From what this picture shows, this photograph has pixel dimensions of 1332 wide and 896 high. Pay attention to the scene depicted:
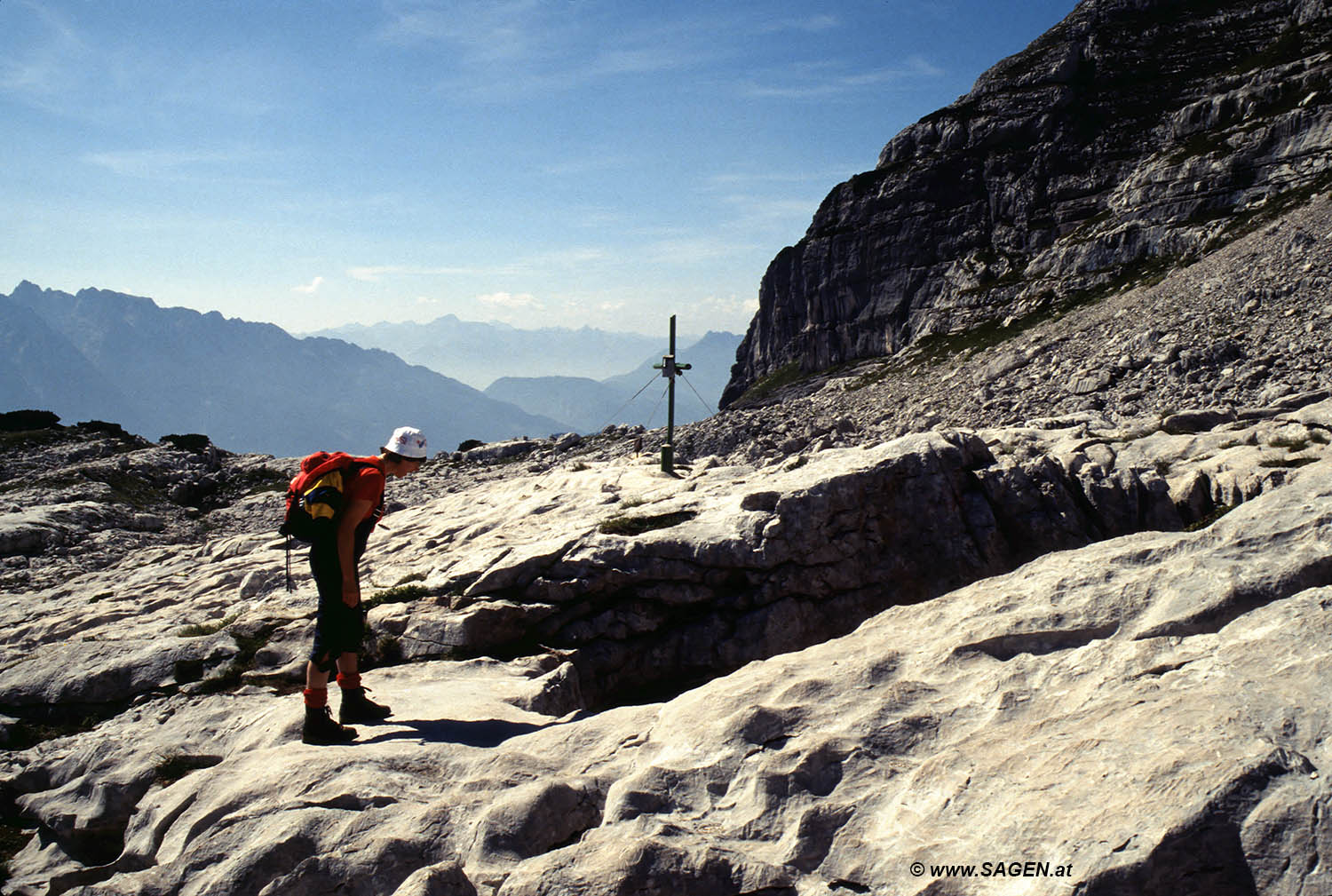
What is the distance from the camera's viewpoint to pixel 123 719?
1125cm

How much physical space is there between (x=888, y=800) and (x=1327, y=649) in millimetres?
3517

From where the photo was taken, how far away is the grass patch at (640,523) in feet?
49.7

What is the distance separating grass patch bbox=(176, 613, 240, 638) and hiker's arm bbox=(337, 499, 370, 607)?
20.0ft

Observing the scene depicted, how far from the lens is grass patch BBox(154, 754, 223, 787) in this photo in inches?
353

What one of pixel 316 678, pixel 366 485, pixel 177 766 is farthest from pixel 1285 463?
pixel 177 766

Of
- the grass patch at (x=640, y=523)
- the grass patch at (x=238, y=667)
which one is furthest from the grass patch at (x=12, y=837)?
the grass patch at (x=640, y=523)

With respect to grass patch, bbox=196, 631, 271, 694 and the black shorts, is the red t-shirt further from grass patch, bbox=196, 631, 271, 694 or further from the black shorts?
grass patch, bbox=196, 631, 271, 694

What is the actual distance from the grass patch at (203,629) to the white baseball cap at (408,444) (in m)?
6.70

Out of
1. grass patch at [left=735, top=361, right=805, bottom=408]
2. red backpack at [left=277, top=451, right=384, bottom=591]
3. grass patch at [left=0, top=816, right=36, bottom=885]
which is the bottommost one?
grass patch at [left=0, top=816, right=36, bottom=885]

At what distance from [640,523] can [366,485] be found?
693 cm

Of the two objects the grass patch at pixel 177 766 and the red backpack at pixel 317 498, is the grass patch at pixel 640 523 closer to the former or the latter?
the red backpack at pixel 317 498

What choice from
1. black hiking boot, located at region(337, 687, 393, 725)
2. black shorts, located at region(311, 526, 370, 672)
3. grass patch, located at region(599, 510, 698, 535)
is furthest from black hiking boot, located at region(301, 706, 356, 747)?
grass patch, located at region(599, 510, 698, 535)

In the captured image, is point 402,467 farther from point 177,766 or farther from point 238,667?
point 238,667

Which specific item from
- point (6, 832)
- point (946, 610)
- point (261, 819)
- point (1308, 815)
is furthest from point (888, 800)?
point (6, 832)
